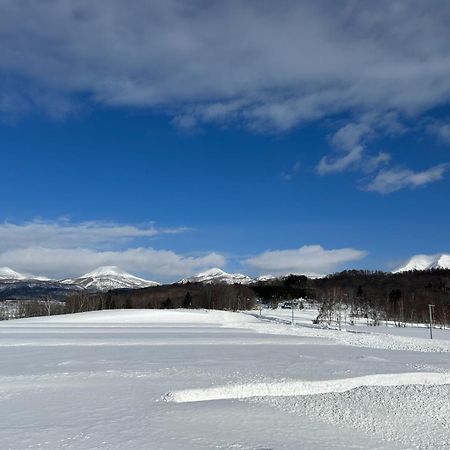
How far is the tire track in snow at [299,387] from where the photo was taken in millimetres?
13102

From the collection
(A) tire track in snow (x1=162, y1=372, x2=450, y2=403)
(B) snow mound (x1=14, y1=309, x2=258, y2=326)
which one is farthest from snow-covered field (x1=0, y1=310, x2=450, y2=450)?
→ (B) snow mound (x1=14, y1=309, x2=258, y2=326)

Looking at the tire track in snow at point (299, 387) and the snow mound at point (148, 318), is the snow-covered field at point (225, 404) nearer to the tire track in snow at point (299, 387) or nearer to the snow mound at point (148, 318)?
the tire track in snow at point (299, 387)

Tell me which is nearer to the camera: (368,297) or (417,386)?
(417,386)

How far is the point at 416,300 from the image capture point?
120 metres

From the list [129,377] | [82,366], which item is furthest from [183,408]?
[82,366]

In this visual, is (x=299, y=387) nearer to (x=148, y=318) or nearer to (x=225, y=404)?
(x=225, y=404)

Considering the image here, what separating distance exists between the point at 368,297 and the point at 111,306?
6836cm

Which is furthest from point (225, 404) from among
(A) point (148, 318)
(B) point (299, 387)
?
(A) point (148, 318)

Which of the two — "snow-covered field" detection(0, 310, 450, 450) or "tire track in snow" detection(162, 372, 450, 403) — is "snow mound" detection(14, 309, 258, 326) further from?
"tire track in snow" detection(162, 372, 450, 403)

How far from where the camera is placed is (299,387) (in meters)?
14.2

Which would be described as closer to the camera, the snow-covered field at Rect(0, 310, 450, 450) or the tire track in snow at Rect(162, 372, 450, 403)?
the snow-covered field at Rect(0, 310, 450, 450)

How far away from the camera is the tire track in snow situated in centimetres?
1310

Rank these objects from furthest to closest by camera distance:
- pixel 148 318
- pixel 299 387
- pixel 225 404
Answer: pixel 148 318
pixel 299 387
pixel 225 404

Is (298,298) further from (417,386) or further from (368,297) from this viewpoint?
(417,386)
